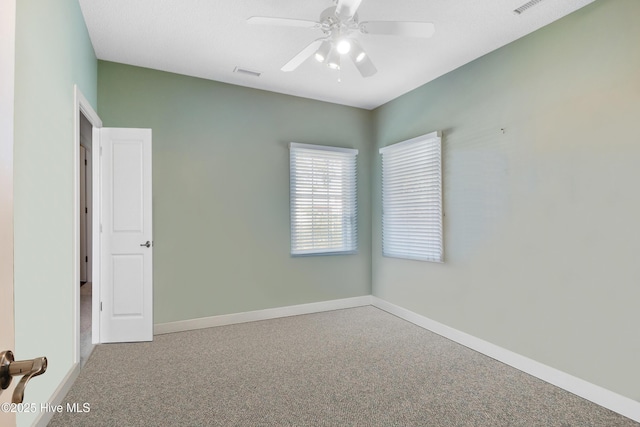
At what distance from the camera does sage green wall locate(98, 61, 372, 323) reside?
11.8ft

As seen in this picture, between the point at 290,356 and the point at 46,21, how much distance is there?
2.98 m

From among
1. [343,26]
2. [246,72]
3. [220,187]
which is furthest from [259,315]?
[343,26]

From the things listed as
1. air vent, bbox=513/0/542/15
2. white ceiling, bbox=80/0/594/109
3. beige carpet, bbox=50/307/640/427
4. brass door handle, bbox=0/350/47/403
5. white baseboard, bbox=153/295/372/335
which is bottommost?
beige carpet, bbox=50/307/640/427

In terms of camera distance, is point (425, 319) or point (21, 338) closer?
point (21, 338)

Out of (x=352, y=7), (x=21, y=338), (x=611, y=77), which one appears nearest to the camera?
(x=21, y=338)

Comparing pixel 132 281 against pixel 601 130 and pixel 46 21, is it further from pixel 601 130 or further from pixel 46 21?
pixel 601 130

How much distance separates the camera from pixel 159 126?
11.9 feet

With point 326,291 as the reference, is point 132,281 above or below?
above

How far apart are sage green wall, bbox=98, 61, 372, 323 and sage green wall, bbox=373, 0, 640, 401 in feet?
5.77

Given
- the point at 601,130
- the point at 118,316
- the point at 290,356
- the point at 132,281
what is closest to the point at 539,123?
the point at 601,130

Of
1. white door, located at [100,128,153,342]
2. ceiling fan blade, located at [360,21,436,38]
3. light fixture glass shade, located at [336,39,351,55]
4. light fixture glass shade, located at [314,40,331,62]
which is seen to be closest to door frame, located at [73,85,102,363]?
white door, located at [100,128,153,342]

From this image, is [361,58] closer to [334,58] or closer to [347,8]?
[334,58]

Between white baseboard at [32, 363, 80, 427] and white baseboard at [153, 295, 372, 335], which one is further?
white baseboard at [153, 295, 372, 335]

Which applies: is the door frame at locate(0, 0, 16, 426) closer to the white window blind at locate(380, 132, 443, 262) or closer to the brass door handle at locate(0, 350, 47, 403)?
the brass door handle at locate(0, 350, 47, 403)
